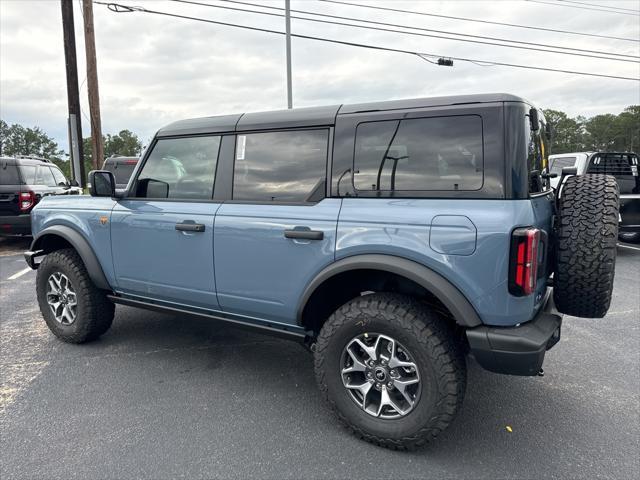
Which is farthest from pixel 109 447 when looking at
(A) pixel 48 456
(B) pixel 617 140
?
(B) pixel 617 140

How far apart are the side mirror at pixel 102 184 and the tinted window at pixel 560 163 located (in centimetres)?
775

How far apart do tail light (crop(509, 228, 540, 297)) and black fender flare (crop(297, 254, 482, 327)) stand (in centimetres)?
24

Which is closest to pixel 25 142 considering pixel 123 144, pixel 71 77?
pixel 123 144

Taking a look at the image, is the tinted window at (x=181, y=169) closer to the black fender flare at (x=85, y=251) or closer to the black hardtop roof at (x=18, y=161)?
the black fender flare at (x=85, y=251)

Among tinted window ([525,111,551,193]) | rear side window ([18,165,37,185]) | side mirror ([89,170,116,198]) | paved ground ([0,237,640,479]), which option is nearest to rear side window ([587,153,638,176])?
paved ground ([0,237,640,479])

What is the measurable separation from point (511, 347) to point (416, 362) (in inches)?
18.9

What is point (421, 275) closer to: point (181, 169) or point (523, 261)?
point (523, 261)

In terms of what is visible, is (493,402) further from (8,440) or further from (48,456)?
(8,440)

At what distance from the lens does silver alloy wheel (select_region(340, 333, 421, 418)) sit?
2.49 metres

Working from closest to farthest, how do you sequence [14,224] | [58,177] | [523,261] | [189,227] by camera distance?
[523,261]
[189,227]
[14,224]
[58,177]

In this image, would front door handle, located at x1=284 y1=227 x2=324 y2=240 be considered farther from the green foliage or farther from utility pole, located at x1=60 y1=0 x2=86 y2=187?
the green foliage

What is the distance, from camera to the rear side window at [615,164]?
26.3 ft

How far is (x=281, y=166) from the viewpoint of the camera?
9.65 ft

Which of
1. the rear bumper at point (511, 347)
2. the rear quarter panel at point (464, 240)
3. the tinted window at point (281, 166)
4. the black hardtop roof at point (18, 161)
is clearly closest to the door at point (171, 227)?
the tinted window at point (281, 166)
